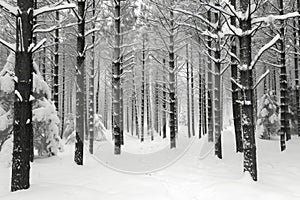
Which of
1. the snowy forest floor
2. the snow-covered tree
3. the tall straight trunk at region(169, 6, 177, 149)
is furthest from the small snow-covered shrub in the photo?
the snow-covered tree

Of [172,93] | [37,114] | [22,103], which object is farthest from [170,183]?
[172,93]

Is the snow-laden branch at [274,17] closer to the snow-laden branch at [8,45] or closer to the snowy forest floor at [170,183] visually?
the snowy forest floor at [170,183]

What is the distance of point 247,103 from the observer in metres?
5.16

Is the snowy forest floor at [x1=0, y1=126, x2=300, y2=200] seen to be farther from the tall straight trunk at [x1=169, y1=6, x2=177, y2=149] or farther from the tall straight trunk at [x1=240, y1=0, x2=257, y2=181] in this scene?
the tall straight trunk at [x1=169, y1=6, x2=177, y2=149]

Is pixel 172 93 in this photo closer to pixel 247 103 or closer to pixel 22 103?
pixel 247 103

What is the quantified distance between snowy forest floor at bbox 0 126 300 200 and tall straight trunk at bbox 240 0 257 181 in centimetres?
29

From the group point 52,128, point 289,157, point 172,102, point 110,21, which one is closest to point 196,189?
point 289,157

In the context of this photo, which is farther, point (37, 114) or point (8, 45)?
point (37, 114)

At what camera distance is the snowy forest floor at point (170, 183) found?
177 inches

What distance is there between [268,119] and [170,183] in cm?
1331

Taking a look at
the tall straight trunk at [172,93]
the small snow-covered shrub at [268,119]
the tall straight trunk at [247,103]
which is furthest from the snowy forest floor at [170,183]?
the small snow-covered shrub at [268,119]

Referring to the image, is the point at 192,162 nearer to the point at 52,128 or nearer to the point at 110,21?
the point at 52,128

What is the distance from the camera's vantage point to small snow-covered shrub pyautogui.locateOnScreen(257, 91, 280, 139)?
57.0 feet

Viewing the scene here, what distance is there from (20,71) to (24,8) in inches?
45.2
